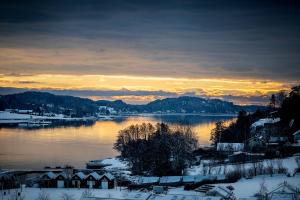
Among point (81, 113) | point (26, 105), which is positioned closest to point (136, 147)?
point (81, 113)

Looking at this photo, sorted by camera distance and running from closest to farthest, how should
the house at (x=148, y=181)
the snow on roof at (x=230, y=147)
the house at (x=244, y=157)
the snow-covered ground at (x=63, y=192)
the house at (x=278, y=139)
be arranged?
1. the snow-covered ground at (x=63, y=192)
2. the house at (x=148, y=181)
3. the house at (x=244, y=157)
4. the house at (x=278, y=139)
5. the snow on roof at (x=230, y=147)

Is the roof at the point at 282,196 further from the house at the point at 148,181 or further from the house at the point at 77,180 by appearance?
the house at the point at 77,180

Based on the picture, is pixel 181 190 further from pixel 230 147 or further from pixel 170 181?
pixel 230 147

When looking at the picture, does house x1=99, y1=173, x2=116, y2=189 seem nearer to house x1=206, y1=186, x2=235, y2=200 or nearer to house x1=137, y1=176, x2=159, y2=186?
house x1=137, y1=176, x2=159, y2=186

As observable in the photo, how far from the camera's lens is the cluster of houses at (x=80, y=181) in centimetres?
1730

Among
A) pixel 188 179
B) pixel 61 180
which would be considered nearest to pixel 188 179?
pixel 188 179

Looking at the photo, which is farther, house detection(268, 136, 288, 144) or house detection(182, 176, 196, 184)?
house detection(268, 136, 288, 144)

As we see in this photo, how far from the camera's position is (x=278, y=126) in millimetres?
30453

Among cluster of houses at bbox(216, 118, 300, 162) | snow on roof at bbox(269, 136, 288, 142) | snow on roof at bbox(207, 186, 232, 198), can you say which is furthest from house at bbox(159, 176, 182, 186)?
snow on roof at bbox(269, 136, 288, 142)

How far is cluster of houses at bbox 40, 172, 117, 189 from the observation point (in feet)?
56.7

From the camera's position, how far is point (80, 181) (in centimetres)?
1738

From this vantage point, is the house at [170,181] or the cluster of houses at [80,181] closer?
the cluster of houses at [80,181]

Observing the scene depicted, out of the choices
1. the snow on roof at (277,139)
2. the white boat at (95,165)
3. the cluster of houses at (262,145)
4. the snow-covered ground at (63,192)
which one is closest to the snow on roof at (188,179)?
the snow-covered ground at (63,192)

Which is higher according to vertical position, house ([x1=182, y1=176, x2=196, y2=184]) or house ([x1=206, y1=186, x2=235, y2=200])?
house ([x1=206, y1=186, x2=235, y2=200])
